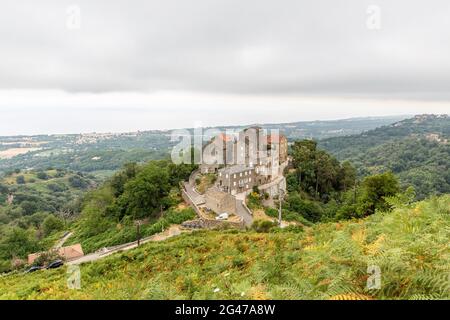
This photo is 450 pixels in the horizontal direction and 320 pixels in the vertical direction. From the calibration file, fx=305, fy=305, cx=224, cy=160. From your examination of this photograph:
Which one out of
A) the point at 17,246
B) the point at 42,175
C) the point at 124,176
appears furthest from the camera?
the point at 42,175

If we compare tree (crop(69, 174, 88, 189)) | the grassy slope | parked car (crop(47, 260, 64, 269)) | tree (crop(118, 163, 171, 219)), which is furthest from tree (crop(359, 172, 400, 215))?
tree (crop(69, 174, 88, 189))

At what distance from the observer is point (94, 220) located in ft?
146

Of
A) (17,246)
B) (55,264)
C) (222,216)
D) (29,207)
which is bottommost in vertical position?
(29,207)

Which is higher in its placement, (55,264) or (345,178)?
(345,178)

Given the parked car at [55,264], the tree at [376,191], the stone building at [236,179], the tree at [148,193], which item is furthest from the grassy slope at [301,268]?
the stone building at [236,179]

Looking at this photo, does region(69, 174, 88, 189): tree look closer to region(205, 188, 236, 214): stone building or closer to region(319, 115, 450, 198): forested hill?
region(319, 115, 450, 198): forested hill

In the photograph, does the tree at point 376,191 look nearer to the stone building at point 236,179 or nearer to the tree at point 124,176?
the stone building at point 236,179

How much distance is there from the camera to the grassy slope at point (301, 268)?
4.99 m

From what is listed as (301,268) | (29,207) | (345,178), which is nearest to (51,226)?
(29,207)

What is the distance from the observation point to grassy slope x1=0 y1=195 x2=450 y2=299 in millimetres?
4988

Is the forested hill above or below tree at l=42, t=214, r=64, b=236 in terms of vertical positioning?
above

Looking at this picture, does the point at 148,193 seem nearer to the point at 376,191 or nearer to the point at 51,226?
the point at 376,191

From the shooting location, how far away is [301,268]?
8.76 metres
